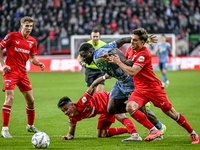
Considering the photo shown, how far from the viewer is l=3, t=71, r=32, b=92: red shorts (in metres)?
6.48

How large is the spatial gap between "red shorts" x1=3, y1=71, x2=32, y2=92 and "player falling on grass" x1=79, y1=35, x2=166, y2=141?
1.58 m

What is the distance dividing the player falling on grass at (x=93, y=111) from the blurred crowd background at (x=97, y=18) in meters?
19.9

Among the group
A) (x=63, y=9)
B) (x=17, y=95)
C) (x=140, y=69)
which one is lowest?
(x=17, y=95)

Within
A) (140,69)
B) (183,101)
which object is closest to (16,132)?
(140,69)

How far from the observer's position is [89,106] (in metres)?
5.98

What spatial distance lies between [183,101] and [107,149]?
644 centimetres

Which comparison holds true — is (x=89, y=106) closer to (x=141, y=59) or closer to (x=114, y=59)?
(x=114, y=59)

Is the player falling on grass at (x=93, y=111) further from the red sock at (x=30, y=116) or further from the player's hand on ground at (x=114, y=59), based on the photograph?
the red sock at (x=30, y=116)

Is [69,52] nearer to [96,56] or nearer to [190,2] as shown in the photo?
[190,2]

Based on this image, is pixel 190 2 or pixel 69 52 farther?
pixel 190 2

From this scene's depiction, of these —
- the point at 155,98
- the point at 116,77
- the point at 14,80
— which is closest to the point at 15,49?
the point at 14,80

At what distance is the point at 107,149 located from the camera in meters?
5.14

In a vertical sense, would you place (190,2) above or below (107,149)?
above

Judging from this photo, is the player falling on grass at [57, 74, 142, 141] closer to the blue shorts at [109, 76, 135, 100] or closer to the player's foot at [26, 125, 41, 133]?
the blue shorts at [109, 76, 135, 100]
